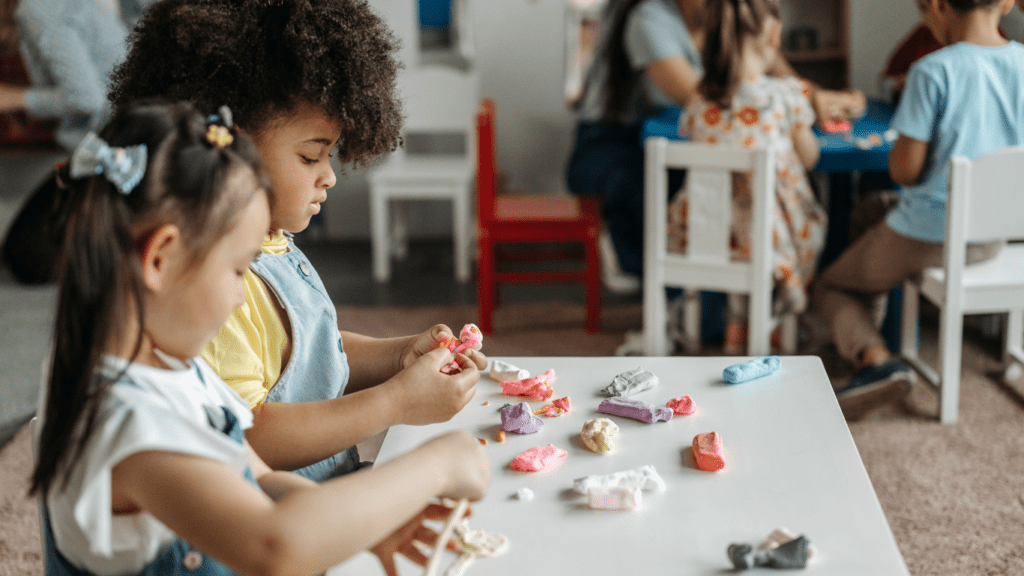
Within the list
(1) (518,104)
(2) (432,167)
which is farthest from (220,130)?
(1) (518,104)

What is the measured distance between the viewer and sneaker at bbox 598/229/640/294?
128 inches

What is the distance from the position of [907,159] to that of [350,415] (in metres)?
1.77

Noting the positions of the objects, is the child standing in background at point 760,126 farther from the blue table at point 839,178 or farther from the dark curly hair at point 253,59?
the dark curly hair at point 253,59

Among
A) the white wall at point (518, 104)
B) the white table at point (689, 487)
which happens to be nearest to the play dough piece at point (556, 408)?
the white table at point (689, 487)

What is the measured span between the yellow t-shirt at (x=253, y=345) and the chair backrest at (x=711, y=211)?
1.46m

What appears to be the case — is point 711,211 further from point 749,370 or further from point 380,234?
point 380,234

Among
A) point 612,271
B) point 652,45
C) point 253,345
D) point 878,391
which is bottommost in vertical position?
point 878,391

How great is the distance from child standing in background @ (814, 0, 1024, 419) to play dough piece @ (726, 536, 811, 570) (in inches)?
63.2

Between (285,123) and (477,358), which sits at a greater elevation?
(285,123)

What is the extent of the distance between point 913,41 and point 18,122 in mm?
3311

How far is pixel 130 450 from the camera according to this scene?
70 cm

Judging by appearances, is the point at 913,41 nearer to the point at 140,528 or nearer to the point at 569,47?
the point at 569,47

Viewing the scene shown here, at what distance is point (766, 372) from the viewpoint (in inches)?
46.8

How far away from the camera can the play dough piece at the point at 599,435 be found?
3.28ft
